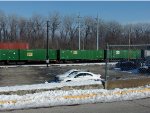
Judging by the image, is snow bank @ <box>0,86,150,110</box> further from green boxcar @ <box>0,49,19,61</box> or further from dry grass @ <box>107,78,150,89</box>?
green boxcar @ <box>0,49,19,61</box>

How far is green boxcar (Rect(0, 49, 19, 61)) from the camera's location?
195 feet

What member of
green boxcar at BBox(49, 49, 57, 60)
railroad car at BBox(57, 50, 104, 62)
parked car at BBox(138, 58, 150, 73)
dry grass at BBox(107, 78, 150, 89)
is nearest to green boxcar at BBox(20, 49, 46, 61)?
green boxcar at BBox(49, 49, 57, 60)

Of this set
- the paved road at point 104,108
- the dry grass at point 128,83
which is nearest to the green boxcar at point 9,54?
the dry grass at point 128,83

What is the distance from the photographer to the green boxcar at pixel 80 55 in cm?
6385

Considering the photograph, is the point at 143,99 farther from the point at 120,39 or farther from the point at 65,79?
the point at 120,39

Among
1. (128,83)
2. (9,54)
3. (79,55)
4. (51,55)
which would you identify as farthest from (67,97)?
(79,55)

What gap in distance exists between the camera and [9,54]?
198 feet

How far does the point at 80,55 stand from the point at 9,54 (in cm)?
1406

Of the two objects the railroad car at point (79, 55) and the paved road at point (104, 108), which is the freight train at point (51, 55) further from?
the paved road at point (104, 108)

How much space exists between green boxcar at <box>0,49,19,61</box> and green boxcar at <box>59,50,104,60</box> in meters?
8.40

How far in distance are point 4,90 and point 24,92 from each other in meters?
0.79

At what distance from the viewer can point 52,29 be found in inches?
5344

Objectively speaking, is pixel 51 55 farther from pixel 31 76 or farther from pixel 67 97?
pixel 67 97

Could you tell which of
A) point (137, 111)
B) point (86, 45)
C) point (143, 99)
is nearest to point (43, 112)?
point (137, 111)
